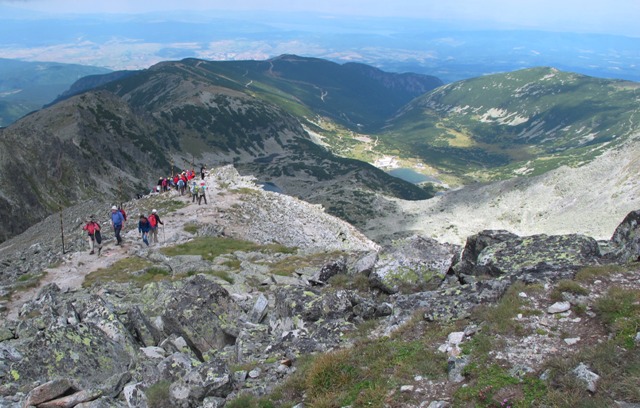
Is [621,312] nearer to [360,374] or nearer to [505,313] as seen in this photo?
[505,313]

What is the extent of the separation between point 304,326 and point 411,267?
20.7 feet

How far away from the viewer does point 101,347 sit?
13.3 metres

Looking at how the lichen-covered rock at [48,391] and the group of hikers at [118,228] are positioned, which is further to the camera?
the group of hikers at [118,228]

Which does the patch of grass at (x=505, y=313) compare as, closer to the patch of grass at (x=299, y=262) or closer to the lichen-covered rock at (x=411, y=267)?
the lichen-covered rock at (x=411, y=267)

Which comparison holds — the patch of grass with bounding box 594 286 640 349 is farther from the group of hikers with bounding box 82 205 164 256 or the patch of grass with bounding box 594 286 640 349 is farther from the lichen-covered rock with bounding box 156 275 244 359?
the group of hikers with bounding box 82 205 164 256

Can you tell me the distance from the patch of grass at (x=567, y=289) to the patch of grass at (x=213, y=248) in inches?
935

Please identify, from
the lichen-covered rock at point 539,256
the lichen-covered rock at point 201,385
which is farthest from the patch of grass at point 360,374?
the lichen-covered rock at point 539,256

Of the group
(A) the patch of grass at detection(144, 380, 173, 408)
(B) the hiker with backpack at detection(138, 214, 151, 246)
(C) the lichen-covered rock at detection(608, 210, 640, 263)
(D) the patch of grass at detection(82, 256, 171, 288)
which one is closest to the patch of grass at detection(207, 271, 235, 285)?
(D) the patch of grass at detection(82, 256, 171, 288)

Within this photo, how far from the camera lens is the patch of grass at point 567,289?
12125 millimetres

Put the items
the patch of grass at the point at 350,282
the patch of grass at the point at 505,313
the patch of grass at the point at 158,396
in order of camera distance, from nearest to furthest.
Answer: the patch of grass at the point at 158,396 < the patch of grass at the point at 505,313 < the patch of grass at the point at 350,282

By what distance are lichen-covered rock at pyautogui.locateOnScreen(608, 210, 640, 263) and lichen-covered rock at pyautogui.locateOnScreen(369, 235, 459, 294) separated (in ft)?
20.7

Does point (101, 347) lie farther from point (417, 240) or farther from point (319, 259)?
point (319, 259)

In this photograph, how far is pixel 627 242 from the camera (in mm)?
15781

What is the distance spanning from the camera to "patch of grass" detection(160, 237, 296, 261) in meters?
32.4
